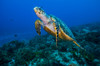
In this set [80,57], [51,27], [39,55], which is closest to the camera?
[80,57]

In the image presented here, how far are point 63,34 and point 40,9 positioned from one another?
156cm

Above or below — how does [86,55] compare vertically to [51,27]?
below

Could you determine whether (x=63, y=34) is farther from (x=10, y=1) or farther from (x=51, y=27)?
(x=10, y=1)

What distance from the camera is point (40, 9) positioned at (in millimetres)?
3674

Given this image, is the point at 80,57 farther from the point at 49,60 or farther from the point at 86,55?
the point at 49,60

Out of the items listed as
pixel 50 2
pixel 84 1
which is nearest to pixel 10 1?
pixel 50 2

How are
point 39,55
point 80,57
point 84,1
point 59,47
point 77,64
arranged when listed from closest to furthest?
point 77,64
point 80,57
point 39,55
point 59,47
point 84,1

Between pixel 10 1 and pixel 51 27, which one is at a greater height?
pixel 10 1

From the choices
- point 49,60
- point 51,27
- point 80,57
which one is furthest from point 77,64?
point 51,27

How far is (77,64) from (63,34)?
1396mm

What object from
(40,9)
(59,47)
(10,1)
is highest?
(10,1)

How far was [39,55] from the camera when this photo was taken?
358cm

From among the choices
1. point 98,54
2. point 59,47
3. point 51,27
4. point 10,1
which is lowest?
point 98,54

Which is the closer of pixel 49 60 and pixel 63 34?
pixel 49 60
